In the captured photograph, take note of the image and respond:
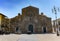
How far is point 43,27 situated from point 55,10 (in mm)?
13764

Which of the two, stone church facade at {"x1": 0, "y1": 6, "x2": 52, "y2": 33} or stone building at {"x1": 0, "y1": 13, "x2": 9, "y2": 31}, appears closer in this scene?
stone church facade at {"x1": 0, "y1": 6, "x2": 52, "y2": 33}

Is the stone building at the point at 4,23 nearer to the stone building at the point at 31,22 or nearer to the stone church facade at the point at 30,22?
the stone church facade at the point at 30,22

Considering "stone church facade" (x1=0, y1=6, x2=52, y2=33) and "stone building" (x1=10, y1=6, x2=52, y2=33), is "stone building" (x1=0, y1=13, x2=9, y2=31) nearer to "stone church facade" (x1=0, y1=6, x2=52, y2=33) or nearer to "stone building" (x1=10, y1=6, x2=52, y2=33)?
"stone church facade" (x1=0, y1=6, x2=52, y2=33)

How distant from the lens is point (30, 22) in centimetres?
4369

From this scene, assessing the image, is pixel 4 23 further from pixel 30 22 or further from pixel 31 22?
pixel 31 22

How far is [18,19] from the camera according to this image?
145ft

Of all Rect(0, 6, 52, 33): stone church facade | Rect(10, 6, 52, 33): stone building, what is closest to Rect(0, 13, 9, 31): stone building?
Rect(0, 6, 52, 33): stone church facade

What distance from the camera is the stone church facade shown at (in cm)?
4322

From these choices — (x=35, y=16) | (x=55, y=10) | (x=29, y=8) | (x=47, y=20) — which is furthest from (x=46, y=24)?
(x=55, y=10)

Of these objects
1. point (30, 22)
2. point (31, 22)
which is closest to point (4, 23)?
point (30, 22)

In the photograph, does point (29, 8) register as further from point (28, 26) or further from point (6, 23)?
point (6, 23)

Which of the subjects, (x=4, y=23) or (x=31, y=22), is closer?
(x=31, y=22)

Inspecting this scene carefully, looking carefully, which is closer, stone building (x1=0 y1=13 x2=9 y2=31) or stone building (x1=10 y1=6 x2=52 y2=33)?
stone building (x1=10 y1=6 x2=52 y2=33)

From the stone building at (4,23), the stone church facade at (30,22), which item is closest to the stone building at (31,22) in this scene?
the stone church facade at (30,22)
